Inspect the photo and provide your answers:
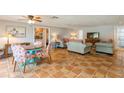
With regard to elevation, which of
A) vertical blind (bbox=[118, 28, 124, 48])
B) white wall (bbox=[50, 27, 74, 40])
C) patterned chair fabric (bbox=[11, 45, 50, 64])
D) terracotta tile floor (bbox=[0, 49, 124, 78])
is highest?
white wall (bbox=[50, 27, 74, 40])

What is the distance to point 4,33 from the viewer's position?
5.23m

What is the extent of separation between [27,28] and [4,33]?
1401 mm

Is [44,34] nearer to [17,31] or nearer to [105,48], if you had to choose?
[17,31]

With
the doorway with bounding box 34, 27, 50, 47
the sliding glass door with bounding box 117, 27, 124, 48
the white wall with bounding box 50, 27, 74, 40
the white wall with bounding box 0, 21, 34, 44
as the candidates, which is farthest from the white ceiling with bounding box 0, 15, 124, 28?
the white wall with bounding box 50, 27, 74, 40

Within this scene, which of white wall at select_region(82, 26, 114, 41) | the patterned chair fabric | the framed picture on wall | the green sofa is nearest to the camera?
the patterned chair fabric

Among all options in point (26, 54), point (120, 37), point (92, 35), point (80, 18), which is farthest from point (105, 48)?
point (26, 54)

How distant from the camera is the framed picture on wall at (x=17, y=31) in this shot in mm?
5410

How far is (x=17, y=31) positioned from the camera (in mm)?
5699

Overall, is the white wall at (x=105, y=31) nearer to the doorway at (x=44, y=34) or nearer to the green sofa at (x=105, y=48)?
the green sofa at (x=105, y=48)

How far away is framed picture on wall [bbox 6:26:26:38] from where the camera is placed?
5410 millimetres

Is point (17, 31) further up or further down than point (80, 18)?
further down

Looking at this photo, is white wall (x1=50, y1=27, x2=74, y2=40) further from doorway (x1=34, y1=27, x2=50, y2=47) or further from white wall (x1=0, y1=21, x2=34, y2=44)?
white wall (x1=0, y1=21, x2=34, y2=44)

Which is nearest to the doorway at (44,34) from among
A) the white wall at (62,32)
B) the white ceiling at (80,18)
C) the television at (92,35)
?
the white wall at (62,32)
